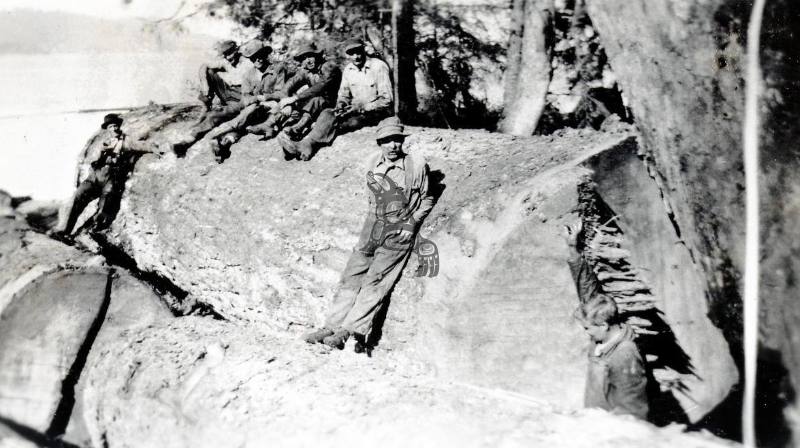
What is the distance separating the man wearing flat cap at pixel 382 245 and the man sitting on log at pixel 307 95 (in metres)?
1.33

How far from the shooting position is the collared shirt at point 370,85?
5.61m

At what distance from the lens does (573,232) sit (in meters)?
2.97

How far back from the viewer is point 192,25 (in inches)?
295

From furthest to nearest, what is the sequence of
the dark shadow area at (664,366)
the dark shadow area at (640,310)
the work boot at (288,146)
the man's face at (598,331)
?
the work boot at (288,146), the dark shadow area at (664,366), the dark shadow area at (640,310), the man's face at (598,331)

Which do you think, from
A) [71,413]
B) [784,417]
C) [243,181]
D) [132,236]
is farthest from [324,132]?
[784,417]

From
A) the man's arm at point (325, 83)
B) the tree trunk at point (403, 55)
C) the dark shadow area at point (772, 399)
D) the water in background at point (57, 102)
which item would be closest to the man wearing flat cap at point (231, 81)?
the man's arm at point (325, 83)

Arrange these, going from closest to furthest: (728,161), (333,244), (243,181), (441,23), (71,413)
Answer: (728,161), (71,413), (333,244), (243,181), (441,23)

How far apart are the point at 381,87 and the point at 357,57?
1.22 ft

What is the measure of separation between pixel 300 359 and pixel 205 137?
377cm

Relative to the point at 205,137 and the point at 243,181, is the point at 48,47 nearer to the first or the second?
the point at 205,137

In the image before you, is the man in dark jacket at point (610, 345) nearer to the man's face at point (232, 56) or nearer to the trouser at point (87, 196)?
the trouser at point (87, 196)

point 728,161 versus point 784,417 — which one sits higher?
point 728,161

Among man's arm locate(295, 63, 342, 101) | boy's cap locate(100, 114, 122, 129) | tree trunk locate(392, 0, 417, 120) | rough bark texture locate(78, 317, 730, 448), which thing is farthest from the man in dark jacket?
boy's cap locate(100, 114, 122, 129)

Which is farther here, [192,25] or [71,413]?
[192,25]
